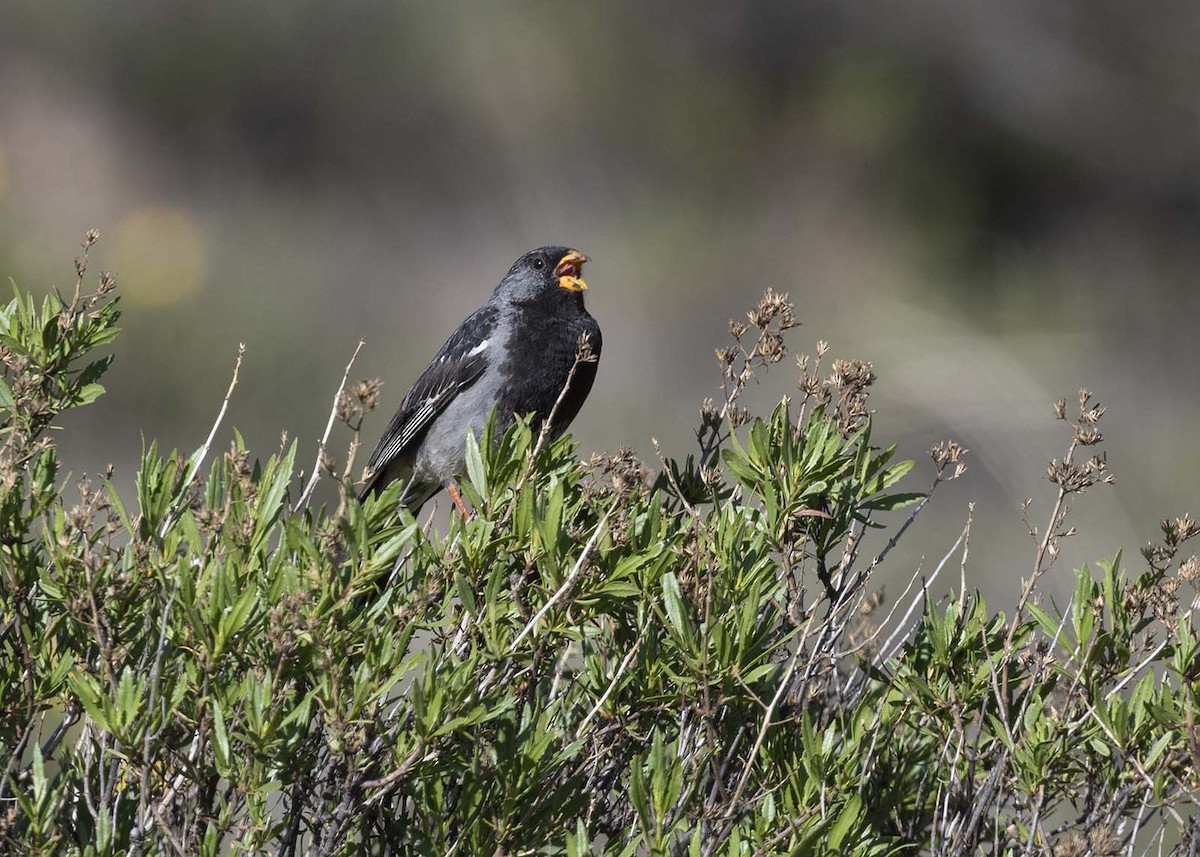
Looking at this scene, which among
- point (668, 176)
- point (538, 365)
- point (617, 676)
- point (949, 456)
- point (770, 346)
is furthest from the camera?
point (668, 176)

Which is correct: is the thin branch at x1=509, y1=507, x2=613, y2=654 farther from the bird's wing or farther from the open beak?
the open beak

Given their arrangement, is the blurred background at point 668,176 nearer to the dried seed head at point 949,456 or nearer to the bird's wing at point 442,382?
the bird's wing at point 442,382

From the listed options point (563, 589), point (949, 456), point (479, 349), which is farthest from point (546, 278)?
point (563, 589)

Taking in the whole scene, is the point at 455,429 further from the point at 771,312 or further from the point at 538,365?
the point at 771,312

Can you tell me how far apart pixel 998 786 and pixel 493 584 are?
1146mm

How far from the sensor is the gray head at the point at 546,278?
5340mm

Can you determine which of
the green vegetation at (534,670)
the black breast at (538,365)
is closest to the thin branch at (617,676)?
the green vegetation at (534,670)

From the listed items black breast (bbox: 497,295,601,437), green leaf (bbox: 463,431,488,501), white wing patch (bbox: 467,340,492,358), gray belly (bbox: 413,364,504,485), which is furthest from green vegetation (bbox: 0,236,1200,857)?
white wing patch (bbox: 467,340,492,358)

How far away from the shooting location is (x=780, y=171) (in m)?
14.1

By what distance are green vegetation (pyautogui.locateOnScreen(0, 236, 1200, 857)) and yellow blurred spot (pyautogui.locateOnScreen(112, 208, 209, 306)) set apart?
8.65 m

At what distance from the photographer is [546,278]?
5.40 m

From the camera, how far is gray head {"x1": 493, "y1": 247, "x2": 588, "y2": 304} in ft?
17.5

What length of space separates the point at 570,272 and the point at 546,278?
0.36ft

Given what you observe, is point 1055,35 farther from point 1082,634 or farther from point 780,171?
point 1082,634
